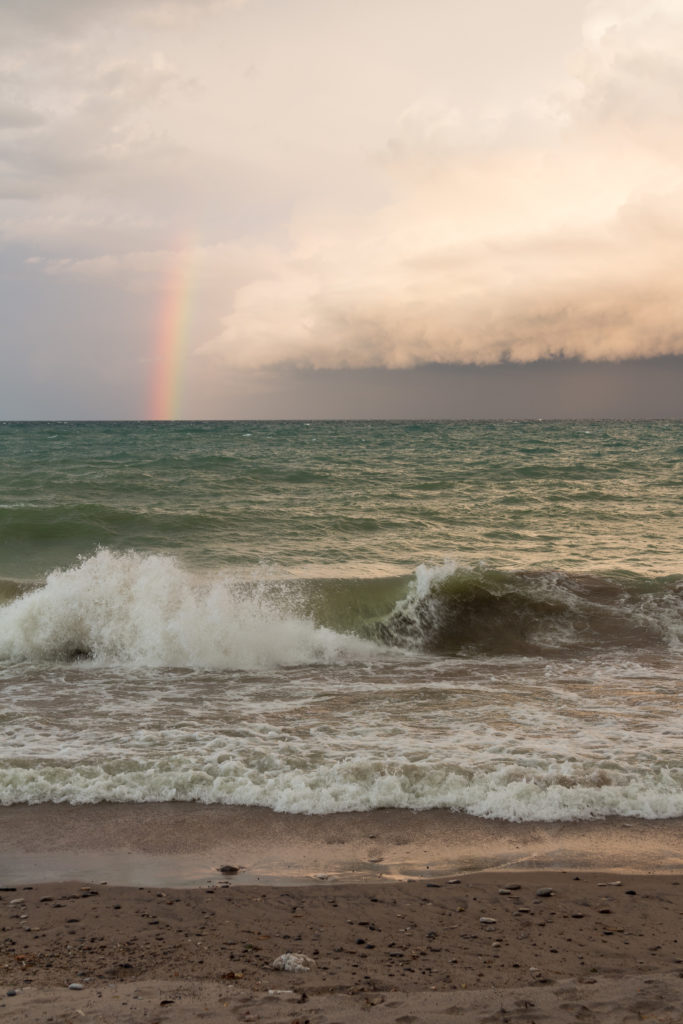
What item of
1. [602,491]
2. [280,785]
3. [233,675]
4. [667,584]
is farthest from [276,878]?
[602,491]

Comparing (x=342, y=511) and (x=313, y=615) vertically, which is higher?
(x=342, y=511)

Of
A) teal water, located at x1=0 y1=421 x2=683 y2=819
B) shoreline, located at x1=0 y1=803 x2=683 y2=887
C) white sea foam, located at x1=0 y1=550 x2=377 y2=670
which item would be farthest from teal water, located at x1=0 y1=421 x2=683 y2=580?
shoreline, located at x1=0 y1=803 x2=683 y2=887

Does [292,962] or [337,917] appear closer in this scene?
[292,962]

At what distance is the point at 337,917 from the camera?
461cm

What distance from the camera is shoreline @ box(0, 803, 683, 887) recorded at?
5285 mm

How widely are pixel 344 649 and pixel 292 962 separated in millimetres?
8308

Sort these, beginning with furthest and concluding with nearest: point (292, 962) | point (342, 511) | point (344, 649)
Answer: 1. point (342, 511)
2. point (344, 649)
3. point (292, 962)

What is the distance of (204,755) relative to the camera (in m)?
7.29

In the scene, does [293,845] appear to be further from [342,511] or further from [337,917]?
[342,511]

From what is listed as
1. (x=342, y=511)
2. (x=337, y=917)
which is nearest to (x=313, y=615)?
(x=337, y=917)

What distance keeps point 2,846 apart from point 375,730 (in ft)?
12.5

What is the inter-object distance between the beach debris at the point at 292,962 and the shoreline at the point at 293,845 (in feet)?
3.40

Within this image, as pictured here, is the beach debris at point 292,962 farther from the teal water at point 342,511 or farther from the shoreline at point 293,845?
the teal water at point 342,511

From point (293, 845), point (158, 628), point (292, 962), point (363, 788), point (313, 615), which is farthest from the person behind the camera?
point (313, 615)
